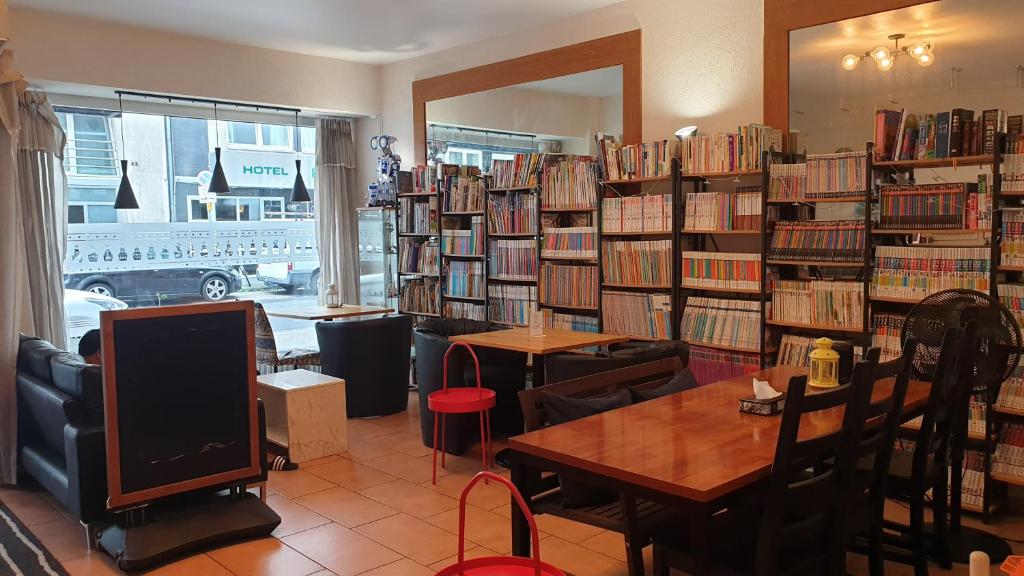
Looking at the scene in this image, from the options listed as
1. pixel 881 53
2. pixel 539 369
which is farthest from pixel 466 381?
pixel 881 53

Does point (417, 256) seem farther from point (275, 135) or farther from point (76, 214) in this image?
point (76, 214)

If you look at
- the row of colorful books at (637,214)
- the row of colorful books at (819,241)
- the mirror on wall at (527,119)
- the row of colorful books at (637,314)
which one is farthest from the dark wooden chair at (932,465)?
the mirror on wall at (527,119)

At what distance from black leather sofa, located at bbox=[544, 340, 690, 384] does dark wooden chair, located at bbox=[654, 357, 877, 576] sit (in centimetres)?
186

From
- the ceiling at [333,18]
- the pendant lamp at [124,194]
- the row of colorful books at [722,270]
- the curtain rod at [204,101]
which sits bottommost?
the row of colorful books at [722,270]

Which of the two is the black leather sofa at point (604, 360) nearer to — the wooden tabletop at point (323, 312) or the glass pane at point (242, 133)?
the wooden tabletop at point (323, 312)

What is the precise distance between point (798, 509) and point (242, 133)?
6.99 metres

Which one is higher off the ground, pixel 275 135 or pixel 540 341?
pixel 275 135

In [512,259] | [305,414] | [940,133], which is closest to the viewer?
[940,133]

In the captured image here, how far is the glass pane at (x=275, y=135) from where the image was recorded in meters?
8.12

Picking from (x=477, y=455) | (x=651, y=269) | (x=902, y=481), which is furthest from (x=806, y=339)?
(x=477, y=455)

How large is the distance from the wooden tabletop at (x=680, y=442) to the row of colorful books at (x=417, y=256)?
4.51 m

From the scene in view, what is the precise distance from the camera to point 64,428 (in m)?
3.93

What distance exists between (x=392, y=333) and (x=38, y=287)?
2.91 meters

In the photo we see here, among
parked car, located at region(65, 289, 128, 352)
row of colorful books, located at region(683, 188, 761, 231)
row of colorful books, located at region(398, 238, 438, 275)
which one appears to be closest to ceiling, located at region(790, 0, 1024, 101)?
row of colorful books, located at region(683, 188, 761, 231)
